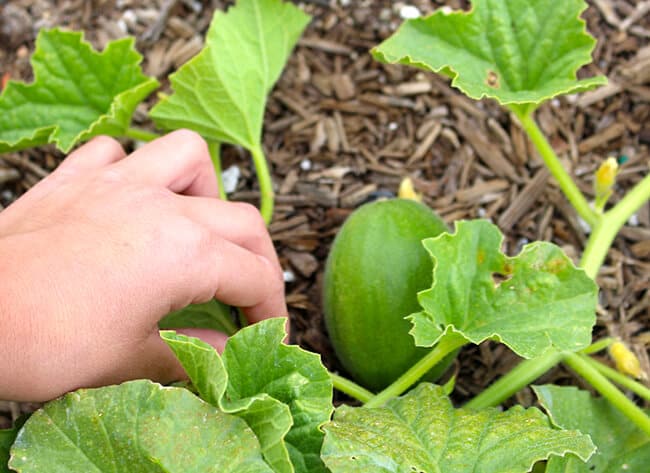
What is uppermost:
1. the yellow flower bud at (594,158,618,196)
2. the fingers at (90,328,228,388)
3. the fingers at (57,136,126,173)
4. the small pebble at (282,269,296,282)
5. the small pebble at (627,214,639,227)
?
the fingers at (57,136,126,173)

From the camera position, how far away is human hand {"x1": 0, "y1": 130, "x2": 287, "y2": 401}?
1.29 m

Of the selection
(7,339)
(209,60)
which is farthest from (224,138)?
(7,339)

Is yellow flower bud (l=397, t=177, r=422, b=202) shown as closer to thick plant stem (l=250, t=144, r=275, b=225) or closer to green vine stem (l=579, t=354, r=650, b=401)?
thick plant stem (l=250, t=144, r=275, b=225)

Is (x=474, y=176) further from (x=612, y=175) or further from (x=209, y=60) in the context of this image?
(x=209, y=60)

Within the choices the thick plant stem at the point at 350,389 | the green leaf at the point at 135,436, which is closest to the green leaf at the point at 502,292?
the thick plant stem at the point at 350,389

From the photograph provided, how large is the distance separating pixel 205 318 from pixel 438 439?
2.00ft

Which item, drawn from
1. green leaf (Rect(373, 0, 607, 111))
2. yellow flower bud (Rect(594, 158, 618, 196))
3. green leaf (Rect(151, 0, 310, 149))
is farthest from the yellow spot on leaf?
green leaf (Rect(151, 0, 310, 149))

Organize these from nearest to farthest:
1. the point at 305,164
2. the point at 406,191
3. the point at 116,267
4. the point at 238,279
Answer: the point at 116,267
the point at 238,279
the point at 406,191
the point at 305,164

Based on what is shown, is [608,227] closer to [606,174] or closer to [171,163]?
[606,174]

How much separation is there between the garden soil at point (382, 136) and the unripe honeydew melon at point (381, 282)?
0.89ft

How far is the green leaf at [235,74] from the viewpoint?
1.91m

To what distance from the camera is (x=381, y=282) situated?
1.73 meters

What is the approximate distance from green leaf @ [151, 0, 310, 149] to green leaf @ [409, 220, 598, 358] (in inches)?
25.8

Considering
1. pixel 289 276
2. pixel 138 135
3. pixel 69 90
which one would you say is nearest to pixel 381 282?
pixel 289 276
